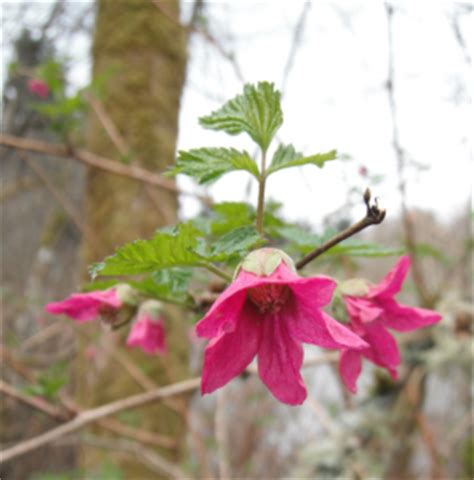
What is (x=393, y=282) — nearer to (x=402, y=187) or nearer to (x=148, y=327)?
(x=148, y=327)

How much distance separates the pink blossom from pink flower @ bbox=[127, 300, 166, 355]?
114mm

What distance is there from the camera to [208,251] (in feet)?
1.88

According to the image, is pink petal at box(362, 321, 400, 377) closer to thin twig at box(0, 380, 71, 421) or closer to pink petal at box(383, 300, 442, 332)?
pink petal at box(383, 300, 442, 332)

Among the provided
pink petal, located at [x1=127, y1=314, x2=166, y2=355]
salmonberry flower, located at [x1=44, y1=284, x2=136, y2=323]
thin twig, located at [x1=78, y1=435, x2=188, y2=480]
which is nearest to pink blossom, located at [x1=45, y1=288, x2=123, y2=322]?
salmonberry flower, located at [x1=44, y1=284, x2=136, y2=323]

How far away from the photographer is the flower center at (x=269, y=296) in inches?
23.7

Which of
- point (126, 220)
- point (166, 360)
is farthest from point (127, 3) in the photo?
point (166, 360)

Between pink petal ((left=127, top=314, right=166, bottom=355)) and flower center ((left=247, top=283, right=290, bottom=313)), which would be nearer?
flower center ((left=247, top=283, right=290, bottom=313))

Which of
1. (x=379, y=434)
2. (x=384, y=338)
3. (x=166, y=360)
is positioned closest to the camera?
(x=384, y=338)

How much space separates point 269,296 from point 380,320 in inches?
7.1

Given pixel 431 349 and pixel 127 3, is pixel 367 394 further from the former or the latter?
pixel 127 3

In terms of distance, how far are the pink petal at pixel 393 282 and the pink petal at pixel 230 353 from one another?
173mm

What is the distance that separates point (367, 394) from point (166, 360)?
3.13ft

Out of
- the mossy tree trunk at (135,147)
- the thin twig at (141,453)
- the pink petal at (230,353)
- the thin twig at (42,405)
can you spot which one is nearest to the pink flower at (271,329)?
the pink petal at (230,353)

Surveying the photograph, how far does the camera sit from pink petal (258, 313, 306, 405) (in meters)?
0.54
